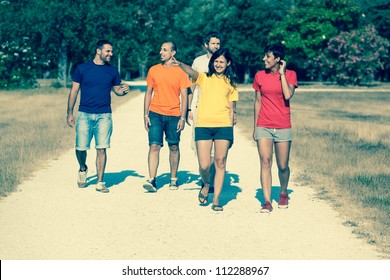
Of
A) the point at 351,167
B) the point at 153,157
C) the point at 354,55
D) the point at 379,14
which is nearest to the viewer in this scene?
the point at 153,157

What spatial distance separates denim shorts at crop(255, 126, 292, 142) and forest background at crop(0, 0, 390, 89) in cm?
Answer: 4142

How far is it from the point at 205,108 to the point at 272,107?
0.74m

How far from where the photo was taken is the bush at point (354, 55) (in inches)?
2468

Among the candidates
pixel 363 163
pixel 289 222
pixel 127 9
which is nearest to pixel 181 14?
pixel 127 9

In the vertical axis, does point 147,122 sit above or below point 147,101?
below

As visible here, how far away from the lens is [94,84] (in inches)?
372

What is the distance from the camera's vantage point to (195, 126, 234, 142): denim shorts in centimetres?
836

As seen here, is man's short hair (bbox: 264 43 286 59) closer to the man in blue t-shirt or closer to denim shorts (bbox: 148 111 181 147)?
denim shorts (bbox: 148 111 181 147)

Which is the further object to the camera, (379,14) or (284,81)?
(379,14)

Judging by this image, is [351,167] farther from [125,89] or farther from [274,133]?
[125,89]

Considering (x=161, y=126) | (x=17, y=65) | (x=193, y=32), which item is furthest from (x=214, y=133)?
(x=193, y=32)

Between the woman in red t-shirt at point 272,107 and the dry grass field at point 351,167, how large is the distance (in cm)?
94

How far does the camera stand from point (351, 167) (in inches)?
487
